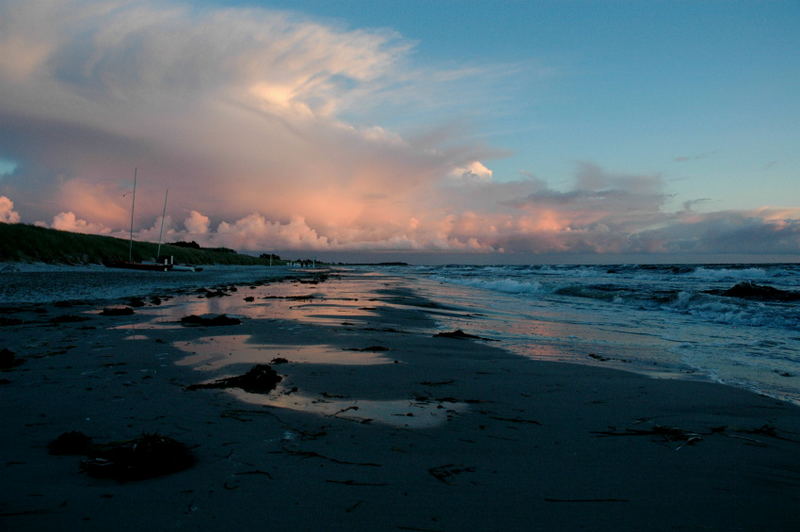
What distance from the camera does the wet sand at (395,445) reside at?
1996mm

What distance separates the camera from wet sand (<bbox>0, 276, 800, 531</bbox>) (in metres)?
2.00

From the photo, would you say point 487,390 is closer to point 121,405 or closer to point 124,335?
point 121,405

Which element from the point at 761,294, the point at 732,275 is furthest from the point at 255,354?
the point at 732,275

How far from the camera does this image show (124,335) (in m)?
6.40

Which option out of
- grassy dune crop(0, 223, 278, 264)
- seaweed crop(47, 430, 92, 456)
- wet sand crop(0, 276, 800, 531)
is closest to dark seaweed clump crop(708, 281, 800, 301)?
wet sand crop(0, 276, 800, 531)

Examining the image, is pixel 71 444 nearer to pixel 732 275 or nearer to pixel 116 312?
pixel 116 312

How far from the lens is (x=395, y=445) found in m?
2.78

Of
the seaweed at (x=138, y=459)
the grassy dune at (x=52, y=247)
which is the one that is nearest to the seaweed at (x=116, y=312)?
the seaweed at (x=138, y=459)

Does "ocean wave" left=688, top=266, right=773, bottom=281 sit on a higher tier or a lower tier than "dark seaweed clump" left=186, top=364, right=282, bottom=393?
higher

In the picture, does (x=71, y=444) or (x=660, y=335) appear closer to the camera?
(x=71, y=444)

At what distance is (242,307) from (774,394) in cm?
1065

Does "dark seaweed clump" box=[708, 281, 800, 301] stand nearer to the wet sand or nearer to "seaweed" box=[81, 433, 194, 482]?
the wet sand

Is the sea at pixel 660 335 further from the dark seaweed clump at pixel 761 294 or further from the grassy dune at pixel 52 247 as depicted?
the grassy dune at pixel 52 247

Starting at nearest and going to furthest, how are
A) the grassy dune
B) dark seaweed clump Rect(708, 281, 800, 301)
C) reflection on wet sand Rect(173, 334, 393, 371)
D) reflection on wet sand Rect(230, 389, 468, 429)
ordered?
1. reflection on wet sand Rect(230, 389, 468, 429)
2. reflection on wet sand Rect(173, 334, 393, 371)
3. dark seaweed clump Rect(708, 281, 800, 301)
4. the grassy dune
